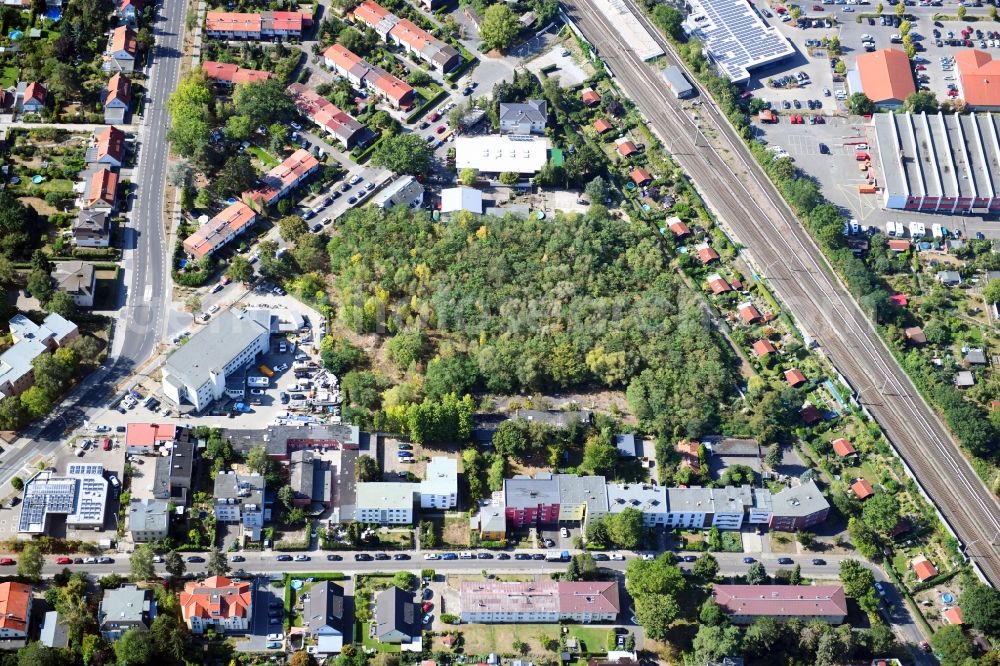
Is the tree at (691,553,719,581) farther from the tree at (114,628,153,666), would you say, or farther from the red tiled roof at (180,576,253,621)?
the tree at (114,628,153,666)

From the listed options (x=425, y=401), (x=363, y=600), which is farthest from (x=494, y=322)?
(x=363, y=600)

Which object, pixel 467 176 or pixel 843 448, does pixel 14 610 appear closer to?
pixel 467 176

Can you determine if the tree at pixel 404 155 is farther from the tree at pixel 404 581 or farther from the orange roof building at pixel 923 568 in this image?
the orange roof building at pixel 923 568

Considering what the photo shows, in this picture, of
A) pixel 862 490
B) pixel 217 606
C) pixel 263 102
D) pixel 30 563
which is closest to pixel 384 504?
pixel 217 606

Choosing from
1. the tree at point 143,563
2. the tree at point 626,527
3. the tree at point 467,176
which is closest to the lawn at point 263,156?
the tree at point 467,176

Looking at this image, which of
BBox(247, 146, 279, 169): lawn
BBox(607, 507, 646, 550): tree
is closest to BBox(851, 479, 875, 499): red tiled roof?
BBox(607, 507, 646, 550): tree

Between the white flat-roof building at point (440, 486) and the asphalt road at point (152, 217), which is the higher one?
the asphalt road at point (152, 217)
